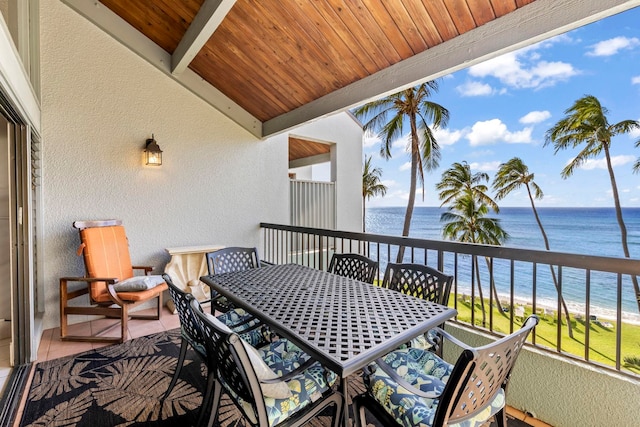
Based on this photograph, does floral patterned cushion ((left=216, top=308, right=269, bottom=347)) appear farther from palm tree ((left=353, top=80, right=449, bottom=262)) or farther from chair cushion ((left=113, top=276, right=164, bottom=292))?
palm tree ((left=353, top=80, right=449, bottom=262))

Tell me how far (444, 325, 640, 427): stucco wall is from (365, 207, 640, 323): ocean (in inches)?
520

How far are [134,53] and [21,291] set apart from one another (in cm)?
305

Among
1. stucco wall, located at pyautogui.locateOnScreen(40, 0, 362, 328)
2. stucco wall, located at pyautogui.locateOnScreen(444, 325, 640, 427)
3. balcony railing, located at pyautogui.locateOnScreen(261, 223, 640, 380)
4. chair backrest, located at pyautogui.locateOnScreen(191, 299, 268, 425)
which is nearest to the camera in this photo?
chair backrest, located at pyautogui.locateOnScreen(191, 299, 268, 425)

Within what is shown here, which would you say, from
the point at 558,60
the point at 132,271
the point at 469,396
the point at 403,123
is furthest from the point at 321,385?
the point at 558,60

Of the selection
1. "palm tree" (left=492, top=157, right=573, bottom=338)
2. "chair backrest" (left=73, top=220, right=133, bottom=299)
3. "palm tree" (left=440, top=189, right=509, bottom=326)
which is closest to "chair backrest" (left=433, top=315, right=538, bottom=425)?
"chair backrest" (left=73, top=220, right=133, bottom=299)

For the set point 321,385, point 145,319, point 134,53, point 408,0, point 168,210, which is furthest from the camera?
point 168,210

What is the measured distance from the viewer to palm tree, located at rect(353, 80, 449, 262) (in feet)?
30.8

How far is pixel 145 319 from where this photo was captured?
346 centimetres

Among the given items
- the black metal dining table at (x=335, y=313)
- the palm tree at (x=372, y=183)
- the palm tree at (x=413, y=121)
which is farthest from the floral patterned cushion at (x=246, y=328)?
the palm tree at (x=372, y=183)

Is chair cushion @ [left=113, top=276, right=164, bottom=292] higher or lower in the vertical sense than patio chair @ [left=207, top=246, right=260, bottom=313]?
lower

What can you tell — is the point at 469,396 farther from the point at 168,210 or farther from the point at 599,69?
the point at 599,69

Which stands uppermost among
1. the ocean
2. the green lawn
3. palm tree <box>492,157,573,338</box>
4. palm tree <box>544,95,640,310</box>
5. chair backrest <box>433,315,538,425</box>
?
palm tree <box>544,95,640,310</box>

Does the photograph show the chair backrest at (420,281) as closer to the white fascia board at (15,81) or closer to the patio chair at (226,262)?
the patio chair at (226,262)

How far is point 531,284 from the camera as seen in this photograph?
21.3 ft
